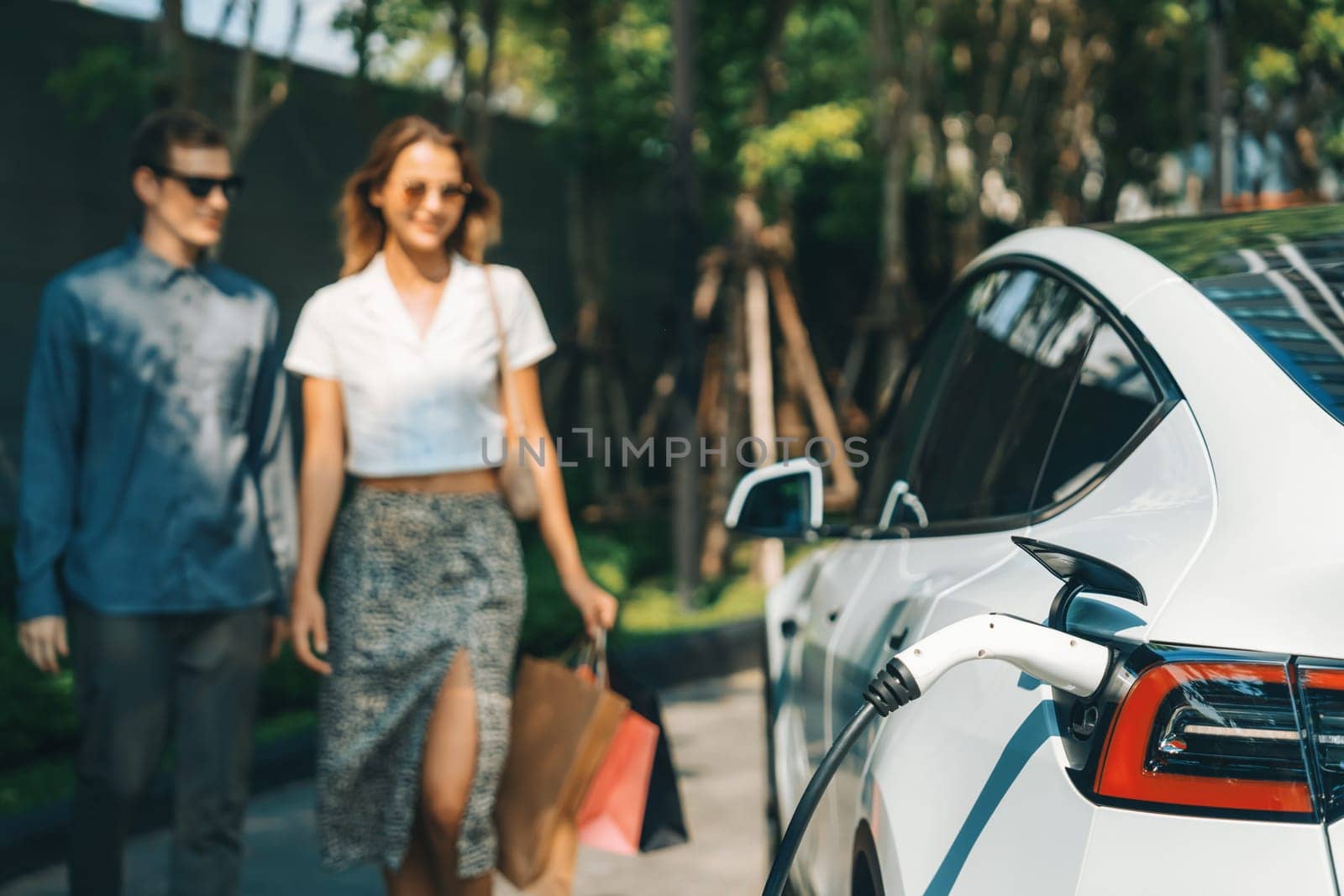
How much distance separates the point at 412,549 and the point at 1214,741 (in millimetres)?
2174

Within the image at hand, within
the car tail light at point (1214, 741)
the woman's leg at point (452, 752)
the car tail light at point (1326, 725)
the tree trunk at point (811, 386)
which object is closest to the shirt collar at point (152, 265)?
the woman's leg at point (452, 752)

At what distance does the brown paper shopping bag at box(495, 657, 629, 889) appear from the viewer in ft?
11.3

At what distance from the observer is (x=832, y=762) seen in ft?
6.63

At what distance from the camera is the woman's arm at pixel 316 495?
11.8 ft

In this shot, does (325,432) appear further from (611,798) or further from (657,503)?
(657,503)

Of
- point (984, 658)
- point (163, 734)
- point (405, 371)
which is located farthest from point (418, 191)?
point (984, 658)

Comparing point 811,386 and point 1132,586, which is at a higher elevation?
point 1132,586

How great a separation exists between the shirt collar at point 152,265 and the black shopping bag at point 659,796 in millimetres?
1405

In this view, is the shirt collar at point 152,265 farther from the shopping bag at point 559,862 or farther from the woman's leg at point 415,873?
the shopping bag at point 559,862

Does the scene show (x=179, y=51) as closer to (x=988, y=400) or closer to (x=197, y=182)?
(x=197, y=182)

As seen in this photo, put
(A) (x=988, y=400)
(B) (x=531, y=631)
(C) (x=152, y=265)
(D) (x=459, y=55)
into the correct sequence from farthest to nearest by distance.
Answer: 1. (D) (x=459, y=55)
2. (B) (x=531, y=631)
3. (C) (x=152, y=265)
4. (A) (x=988, y=400)

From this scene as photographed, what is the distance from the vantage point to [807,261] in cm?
1680

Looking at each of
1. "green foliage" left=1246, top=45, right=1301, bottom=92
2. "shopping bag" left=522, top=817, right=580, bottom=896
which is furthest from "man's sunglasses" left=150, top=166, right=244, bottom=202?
"green foliage" left=1246, top=45, right=1301, bottom=92

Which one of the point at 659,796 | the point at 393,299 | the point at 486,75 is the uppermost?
the point at 486,75
